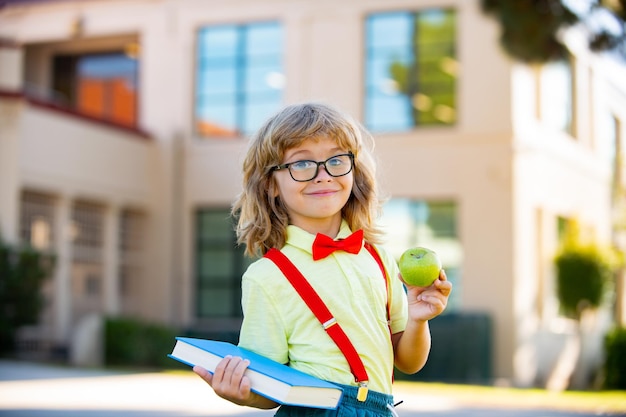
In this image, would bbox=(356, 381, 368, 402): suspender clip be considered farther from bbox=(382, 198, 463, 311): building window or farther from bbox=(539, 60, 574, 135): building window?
bbox=(539, 60, 574, 135): building window

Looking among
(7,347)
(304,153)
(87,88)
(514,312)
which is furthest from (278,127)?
(87,88)

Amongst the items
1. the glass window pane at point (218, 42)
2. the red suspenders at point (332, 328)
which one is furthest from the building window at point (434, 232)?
the red suspenders at point (332, 328)

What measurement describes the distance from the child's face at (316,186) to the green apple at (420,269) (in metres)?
0.30

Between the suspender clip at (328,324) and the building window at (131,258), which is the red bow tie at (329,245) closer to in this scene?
the suspender clip at (328,324)

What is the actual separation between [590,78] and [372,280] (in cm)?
2282

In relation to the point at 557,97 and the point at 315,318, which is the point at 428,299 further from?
the point at 557,97

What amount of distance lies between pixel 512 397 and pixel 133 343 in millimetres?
6578

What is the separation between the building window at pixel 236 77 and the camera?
72.2 feet

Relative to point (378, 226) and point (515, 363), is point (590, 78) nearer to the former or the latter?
point (515, 363)

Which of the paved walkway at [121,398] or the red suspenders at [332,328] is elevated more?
the red suspenders at [332,328]

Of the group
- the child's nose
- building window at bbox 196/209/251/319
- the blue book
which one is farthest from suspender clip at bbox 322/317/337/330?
building window at bbox 196/209/251/319

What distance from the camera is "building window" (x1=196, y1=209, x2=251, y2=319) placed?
865 inches

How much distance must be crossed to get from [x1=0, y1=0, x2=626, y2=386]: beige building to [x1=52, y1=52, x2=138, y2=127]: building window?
7 centimetres

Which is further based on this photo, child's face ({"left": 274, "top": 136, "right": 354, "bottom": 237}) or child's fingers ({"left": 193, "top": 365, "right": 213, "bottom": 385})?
child's face ({"left": 274, "top": 136, "right": 354, "bottom": 237})
